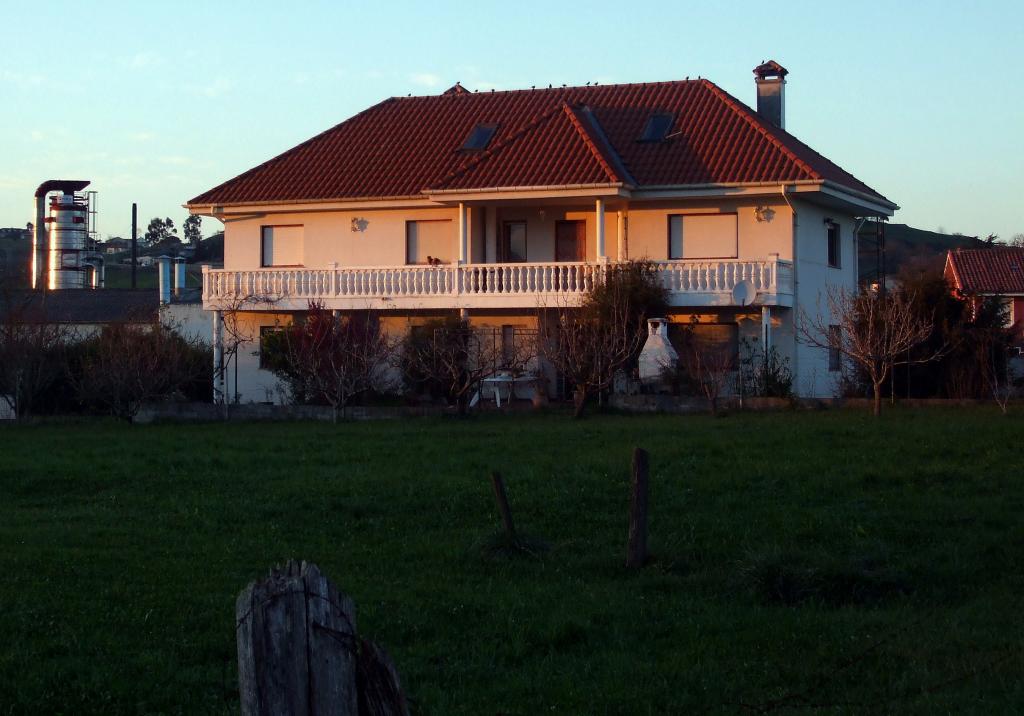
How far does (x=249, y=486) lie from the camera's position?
17.1 m

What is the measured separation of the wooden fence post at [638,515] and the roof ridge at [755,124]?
21207 mm

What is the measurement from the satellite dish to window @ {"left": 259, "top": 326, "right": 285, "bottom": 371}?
10561 mm

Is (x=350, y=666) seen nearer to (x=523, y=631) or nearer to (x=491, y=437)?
(x=523, y=631)

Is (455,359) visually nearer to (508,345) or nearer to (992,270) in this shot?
(508,345)

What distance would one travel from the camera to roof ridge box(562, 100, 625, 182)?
105ft

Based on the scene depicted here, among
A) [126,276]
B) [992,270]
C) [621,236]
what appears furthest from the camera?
[126,276]

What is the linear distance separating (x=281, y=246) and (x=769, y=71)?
49.3ft

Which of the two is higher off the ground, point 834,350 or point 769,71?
point 769,71

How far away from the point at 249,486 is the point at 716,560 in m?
6.93

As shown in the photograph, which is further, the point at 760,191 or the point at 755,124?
the point at 755,124

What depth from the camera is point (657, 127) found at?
3559 cm

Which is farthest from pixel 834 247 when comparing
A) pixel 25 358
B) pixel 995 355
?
pixel 25 358

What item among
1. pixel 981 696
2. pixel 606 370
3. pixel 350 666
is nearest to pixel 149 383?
pixel 606 370

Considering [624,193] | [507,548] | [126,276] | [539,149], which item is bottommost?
[507,548]
